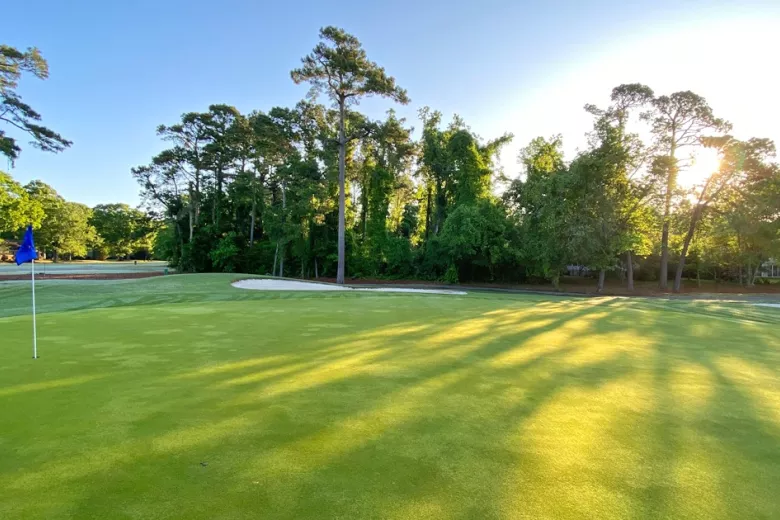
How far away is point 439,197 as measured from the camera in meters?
41.3

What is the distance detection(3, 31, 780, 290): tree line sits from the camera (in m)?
28.0

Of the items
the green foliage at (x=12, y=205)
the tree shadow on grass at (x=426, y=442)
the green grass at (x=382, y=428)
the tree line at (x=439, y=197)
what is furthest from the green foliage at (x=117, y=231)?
the tree shadow on grass at (x=426, y=442)

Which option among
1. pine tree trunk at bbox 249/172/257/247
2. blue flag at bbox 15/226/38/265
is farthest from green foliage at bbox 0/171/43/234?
blue flag at bbox 15/226/38/265

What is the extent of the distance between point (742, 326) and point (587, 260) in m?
16.9

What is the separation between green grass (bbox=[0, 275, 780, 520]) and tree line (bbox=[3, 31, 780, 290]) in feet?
74.4

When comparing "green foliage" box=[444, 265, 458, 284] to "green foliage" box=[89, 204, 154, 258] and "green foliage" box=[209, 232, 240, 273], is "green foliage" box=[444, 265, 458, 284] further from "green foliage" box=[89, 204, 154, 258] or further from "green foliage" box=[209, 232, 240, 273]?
"green foliage" box=[89, 204, 154, 258]

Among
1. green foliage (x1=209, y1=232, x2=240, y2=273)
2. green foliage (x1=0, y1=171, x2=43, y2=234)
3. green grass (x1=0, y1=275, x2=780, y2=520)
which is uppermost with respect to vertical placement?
green foliage (x1=0, y1=171, x2=43, y2=234)

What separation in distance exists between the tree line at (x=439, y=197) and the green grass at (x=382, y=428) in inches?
893

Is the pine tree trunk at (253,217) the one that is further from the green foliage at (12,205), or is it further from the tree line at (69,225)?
the green foliage at (12,205)

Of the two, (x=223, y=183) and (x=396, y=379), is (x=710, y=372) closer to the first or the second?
(x=396, y=379)

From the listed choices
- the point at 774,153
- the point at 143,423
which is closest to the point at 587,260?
the point at 774,153

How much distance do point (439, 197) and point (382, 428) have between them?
38.7 meters

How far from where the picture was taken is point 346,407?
422cm

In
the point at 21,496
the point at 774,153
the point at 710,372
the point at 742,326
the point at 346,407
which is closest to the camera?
the point at 21,496
